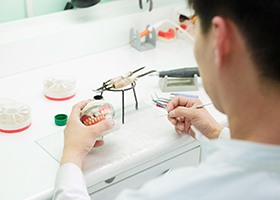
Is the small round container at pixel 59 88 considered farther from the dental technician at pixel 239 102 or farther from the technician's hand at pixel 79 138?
the dental technician at pixel 239 102

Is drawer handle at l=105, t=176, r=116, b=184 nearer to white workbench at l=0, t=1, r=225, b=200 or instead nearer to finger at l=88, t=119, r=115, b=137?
white workbench at l=0, t=1, r=225, b=200

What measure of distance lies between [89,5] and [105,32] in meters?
0.11

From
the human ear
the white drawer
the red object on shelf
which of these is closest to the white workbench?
the white drawer

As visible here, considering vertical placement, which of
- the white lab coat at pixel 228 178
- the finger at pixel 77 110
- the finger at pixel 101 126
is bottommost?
the finger at pixel 101 126

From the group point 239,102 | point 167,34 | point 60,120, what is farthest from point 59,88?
point 239,102

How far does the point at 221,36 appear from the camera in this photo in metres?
0.67

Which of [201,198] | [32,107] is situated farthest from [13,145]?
[201,198]

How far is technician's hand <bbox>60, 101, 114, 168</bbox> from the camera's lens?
106 cm

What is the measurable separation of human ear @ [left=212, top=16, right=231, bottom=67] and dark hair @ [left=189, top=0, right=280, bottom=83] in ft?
0.04

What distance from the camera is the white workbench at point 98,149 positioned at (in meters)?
1.06

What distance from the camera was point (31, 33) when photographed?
1.53 m

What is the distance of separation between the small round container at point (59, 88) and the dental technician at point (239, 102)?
69 cm

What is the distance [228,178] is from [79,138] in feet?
1.59

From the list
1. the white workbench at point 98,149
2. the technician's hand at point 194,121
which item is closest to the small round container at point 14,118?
the white workbench at point 98,149
